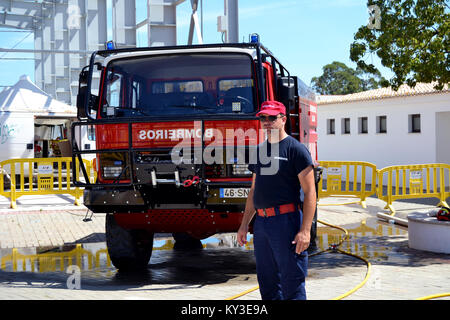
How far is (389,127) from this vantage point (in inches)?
1051

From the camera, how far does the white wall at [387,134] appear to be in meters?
24.3

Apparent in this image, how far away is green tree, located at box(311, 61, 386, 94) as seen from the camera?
296 feet

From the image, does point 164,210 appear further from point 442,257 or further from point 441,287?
point 442,257

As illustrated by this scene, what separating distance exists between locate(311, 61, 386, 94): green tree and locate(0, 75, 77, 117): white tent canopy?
69.9 m

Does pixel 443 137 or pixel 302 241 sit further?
pixel 443 137

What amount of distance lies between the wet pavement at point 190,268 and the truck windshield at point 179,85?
83.7 inches

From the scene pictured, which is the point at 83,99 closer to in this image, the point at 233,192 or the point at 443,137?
the point at 233,192

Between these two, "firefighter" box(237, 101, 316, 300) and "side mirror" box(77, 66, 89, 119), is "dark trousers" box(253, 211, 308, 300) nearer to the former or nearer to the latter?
"firefighter" box(237, 101, 316, 300)

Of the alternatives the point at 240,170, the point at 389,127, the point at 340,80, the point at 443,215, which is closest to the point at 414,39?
the point at 443,215

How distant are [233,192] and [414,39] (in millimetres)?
4617

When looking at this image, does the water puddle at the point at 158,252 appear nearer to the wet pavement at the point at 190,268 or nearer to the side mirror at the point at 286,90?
the wet pavement at the point at 190,268

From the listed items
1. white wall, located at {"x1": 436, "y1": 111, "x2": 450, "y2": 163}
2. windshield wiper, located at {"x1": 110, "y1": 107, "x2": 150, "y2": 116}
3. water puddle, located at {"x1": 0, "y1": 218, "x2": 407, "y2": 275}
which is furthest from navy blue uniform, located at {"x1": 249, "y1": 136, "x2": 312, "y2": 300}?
white wall, located at {"x1": 436, "y1": 111, "x2": 450, "y2": 163}

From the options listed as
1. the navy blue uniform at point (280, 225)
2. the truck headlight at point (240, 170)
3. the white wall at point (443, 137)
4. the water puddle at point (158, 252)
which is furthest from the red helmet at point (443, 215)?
the white wall at point (443, 137)

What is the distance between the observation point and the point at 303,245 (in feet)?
15.6
